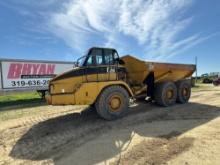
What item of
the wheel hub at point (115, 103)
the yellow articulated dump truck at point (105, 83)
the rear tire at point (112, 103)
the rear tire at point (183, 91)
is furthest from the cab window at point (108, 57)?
the rear tire at point (183, 91)

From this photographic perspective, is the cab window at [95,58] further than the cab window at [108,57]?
No

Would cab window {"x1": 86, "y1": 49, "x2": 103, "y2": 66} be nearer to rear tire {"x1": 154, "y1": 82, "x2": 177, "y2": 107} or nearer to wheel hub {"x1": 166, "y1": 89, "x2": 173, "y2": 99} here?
rear tire {"x1": 154, "y1": 82, "x2": 177, "y2": 107}

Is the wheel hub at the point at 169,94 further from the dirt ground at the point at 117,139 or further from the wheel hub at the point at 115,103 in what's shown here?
the wheel hub at the point at 115,103

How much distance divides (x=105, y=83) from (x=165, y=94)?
3.54 metres

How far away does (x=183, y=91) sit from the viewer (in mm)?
A: 11133

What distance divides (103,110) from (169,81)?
13.8 ft

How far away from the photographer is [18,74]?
634 inches

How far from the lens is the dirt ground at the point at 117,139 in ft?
15.7

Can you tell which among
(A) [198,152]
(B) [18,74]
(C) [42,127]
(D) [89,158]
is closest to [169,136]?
(A) [198,152]

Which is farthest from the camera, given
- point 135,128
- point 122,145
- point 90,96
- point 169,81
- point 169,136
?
point 169,81

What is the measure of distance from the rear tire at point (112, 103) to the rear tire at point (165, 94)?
2.30 metres

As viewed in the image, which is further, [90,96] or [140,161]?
[90,96]

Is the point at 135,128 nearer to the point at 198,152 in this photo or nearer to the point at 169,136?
the point at 169,136

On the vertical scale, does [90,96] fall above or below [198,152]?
above
